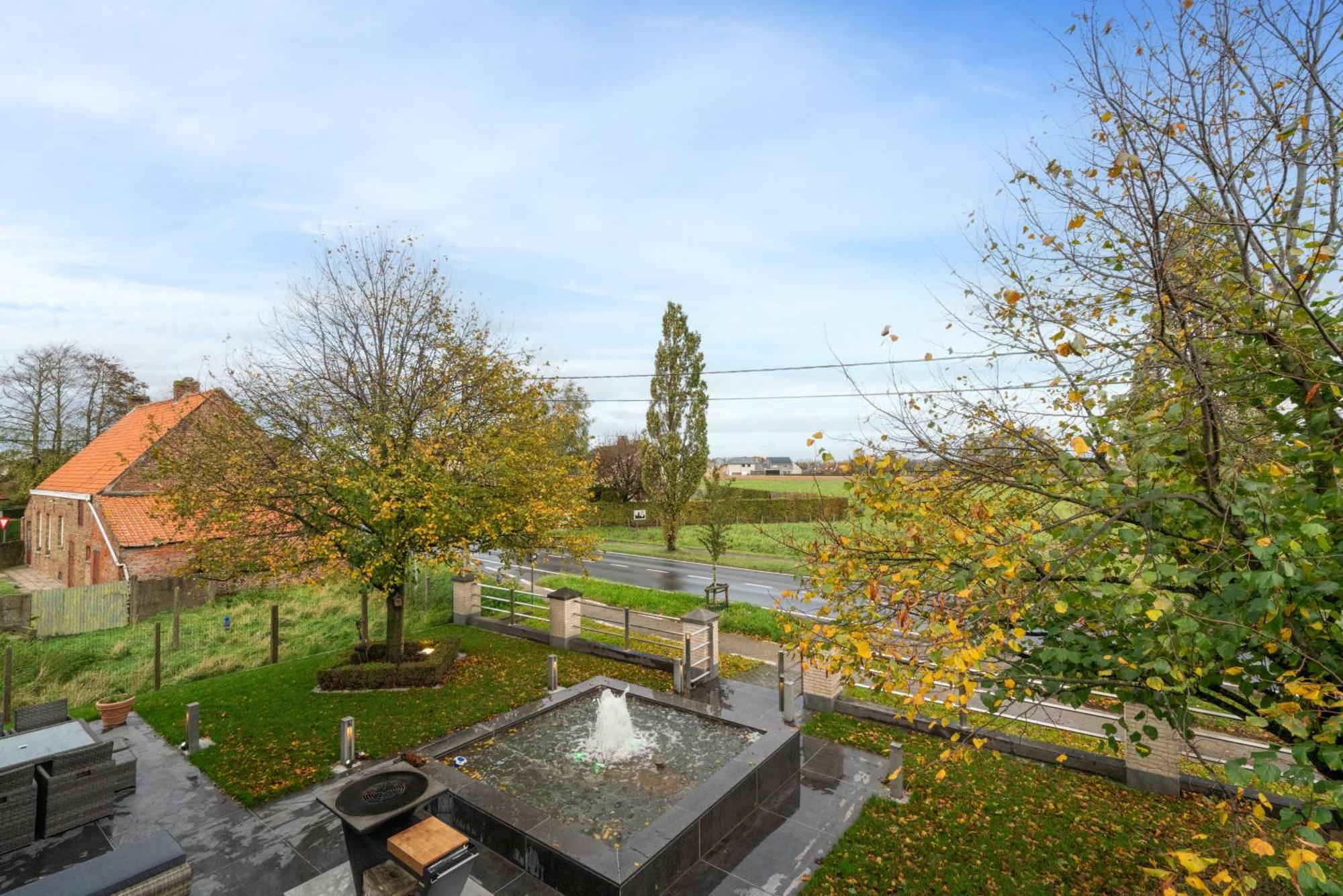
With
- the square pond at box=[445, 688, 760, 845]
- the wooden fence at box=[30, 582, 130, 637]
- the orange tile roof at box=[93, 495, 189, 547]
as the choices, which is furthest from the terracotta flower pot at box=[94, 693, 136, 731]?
the orange tile roof at box=[93, 495, 189, 547]

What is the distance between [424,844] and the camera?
17.5ft

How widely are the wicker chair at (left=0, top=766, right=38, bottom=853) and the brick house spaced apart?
34.6 ft

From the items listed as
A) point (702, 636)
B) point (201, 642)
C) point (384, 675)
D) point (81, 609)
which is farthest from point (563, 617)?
point (81, 609)

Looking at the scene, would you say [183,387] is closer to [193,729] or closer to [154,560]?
[154,560]

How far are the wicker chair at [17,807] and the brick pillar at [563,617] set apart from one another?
8798 millimetres

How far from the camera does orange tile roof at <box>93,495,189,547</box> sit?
19.0m

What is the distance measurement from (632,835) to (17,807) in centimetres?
706

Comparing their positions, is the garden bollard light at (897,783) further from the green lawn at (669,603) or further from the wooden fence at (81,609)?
the wooden fence at (81,609)

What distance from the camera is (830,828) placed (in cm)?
723

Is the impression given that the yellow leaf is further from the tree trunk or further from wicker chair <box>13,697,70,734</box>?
the tree trunk

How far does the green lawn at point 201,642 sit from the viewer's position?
12164 millimetres

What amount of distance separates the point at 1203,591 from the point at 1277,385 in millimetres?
1400

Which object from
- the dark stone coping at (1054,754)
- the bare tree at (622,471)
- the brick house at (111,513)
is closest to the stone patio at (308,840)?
the dark stone coping at (1054,754)

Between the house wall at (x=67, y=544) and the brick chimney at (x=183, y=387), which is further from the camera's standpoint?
the brick chimney at (x=183, y=387)
